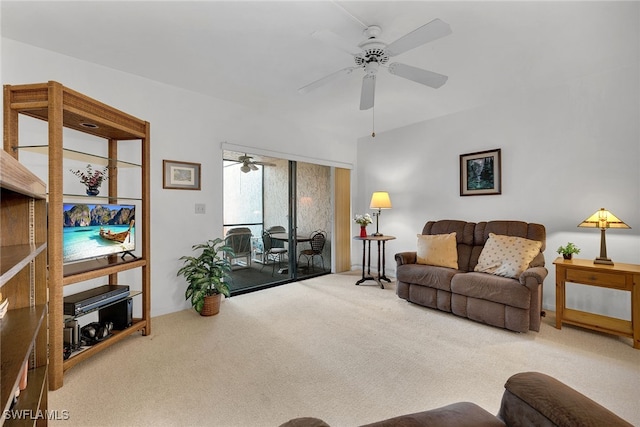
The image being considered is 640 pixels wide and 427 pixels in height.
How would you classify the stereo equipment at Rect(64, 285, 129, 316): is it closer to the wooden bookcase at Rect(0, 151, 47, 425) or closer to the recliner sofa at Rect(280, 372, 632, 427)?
the wooden bookcase at Rect(0, 151, 47, 425)

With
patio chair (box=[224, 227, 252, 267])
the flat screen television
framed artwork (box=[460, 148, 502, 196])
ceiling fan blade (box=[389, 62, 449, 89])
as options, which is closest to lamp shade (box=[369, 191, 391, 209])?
framed artwork (box=[460, 148, 502, 196])

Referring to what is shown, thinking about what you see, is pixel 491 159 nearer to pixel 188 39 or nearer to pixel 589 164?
pixel 589 164

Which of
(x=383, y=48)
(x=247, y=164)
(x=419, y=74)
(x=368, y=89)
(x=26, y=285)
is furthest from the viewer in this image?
(x=247, y=164)

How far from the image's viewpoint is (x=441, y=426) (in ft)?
3.24

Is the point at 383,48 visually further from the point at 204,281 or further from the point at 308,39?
the point at 204,281

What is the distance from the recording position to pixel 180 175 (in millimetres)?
3377

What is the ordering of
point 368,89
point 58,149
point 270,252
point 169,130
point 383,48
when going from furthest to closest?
point 270,252 → point 169,130 → point 368,89 → point 383,48 → point 58,149

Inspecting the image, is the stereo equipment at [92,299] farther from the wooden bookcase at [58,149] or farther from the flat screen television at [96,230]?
the flat screen television at [96,230]

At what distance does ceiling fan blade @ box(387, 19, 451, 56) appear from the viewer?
5.56ft

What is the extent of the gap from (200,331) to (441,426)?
2.46 meters

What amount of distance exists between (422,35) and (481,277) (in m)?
2.41

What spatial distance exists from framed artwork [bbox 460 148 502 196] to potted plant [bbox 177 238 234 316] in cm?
349

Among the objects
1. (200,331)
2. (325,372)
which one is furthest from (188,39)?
(325,372)

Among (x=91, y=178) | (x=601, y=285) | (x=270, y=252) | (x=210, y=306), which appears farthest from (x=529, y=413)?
(x=270, y=252)
